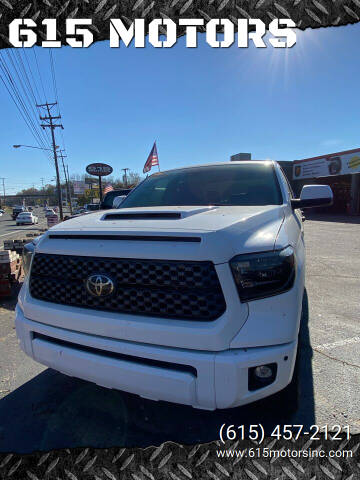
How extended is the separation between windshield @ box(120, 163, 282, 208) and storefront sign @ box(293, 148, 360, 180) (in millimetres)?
24481

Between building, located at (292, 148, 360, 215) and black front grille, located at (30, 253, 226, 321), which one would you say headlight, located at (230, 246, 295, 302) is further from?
building, located at (292, 148, 360, 215)

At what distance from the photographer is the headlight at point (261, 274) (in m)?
1.44

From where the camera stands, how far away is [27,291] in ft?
6.67

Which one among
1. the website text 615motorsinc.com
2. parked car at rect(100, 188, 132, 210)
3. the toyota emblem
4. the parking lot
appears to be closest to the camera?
the website text 615motorsinc.com

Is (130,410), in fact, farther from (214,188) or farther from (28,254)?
(214,188)

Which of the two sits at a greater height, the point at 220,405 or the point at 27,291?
the point at 27,291

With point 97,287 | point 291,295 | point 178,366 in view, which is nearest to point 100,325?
point 97,287

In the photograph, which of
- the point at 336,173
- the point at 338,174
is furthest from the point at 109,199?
the point at 336,173

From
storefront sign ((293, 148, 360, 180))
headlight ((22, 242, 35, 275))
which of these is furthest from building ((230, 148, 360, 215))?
headlight ((22, 242, 35, 275))

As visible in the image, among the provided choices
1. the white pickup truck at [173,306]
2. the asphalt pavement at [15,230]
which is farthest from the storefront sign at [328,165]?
the white pickup truck at [173,306]

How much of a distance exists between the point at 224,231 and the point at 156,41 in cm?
186

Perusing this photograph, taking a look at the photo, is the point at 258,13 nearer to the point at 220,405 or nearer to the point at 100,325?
the point at 100,325

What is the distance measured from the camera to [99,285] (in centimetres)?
166

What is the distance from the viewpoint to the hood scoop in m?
1.90
